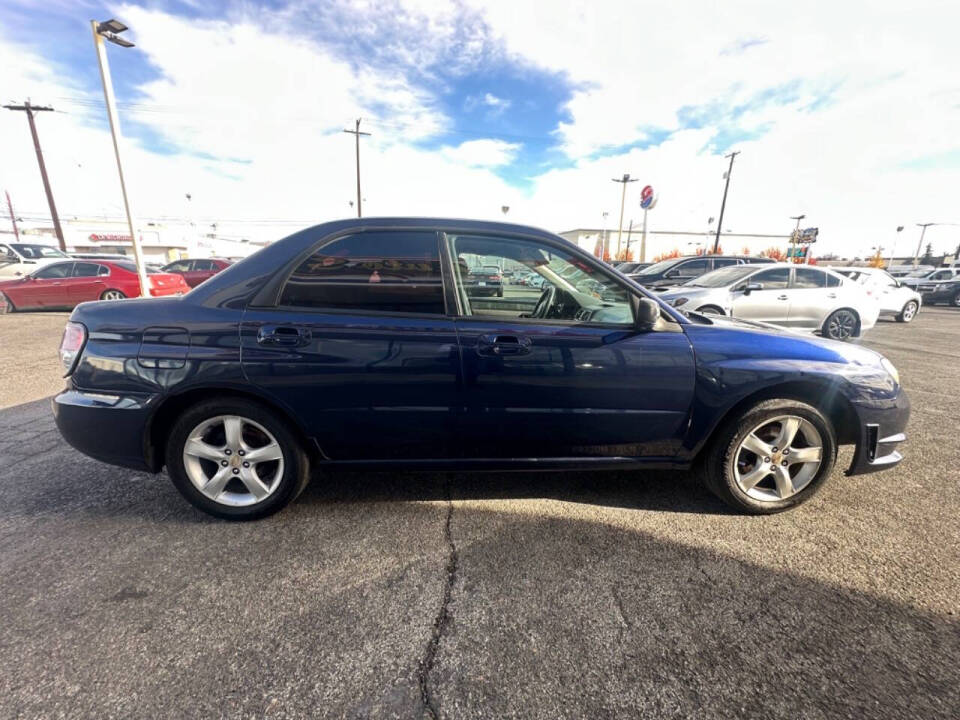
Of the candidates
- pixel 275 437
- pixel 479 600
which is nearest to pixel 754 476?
pixel 479 600

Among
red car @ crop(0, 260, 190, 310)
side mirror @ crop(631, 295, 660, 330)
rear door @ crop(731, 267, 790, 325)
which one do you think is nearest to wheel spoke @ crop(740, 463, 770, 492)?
side mirror @ crop(631, 295, 660, 330)

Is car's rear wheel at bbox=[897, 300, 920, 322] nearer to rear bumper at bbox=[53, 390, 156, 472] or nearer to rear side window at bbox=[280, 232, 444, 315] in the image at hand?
rear side window at bbox=[280, 232, 444, 315]

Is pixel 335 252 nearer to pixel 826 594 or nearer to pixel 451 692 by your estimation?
pixel 451 692

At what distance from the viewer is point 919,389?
4.94m

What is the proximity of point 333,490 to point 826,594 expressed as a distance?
8.73 ft

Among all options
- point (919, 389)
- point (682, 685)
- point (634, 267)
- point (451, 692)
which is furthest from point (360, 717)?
point (634, 267)

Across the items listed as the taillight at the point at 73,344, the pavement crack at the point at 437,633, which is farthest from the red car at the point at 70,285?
the pavement crack at the point at 437,633

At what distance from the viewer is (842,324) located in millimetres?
7836

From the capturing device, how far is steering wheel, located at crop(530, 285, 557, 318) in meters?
2.45

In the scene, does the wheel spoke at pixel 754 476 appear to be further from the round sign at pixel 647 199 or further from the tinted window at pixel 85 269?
the round sign at pixel 647 199

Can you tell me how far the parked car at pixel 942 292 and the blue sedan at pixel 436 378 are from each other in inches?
882

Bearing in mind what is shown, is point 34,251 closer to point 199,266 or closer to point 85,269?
point 199,266

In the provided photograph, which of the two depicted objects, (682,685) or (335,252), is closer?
(682,685)

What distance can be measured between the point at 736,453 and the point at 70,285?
1349cm
